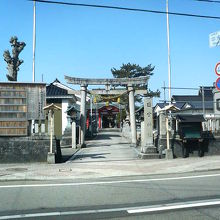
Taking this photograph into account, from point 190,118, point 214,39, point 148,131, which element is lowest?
point 148,131

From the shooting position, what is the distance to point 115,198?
7441 mm

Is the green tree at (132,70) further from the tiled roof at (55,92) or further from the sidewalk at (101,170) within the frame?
the sidewalk at (101,170)

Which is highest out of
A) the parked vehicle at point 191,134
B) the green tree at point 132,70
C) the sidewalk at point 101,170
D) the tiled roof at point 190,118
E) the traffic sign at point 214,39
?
the green tree at point 132,70

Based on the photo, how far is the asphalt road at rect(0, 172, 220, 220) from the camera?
607cm

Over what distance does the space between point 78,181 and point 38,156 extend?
5395 millimetres

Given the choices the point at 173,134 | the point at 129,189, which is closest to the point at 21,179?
the point at 129,189

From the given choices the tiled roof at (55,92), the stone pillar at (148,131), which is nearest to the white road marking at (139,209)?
the stone pillar at (148,131)

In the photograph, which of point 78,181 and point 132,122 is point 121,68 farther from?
point 78,181

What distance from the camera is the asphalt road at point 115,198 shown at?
6.07 metres

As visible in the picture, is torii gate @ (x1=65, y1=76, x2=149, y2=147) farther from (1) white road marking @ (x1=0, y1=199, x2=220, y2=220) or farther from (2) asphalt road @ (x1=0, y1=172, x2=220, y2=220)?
(1) white road marking @ (x1=0, y1=199, x2=220, y2=220)

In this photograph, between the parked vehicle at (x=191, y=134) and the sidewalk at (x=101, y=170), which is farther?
the parked vehicle at (x=191, y=134)

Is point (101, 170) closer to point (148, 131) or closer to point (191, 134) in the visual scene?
point (148, 131)

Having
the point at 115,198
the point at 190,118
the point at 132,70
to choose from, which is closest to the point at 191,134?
the point at 190,118

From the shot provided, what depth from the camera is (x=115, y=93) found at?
25000mm
